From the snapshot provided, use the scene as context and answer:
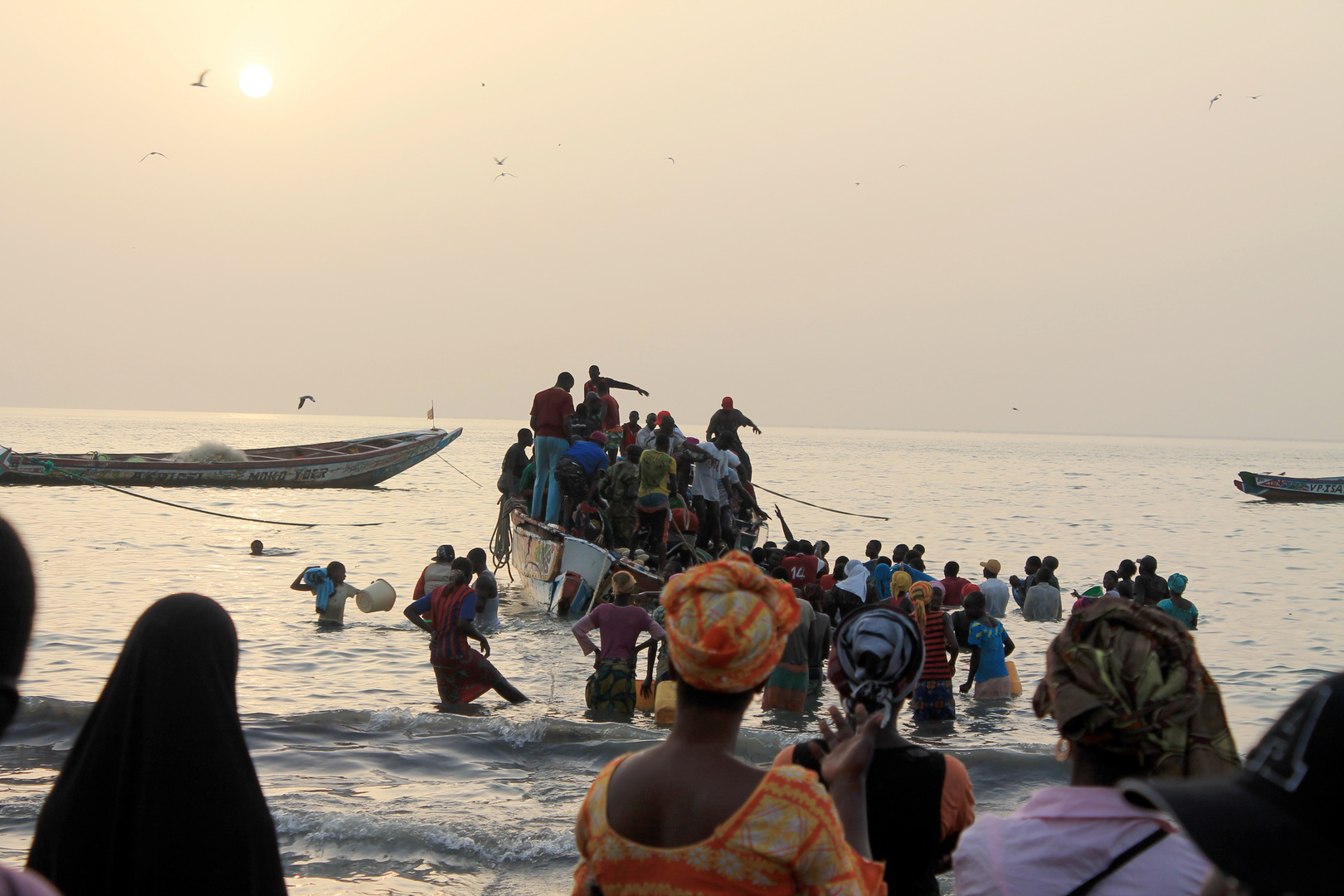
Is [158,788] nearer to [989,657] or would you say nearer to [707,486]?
[989,657]

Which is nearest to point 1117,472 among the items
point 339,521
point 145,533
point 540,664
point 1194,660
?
point 339,521

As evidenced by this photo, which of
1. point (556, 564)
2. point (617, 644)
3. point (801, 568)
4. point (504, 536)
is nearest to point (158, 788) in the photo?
point (617, 644)

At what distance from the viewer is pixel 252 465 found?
44781mm

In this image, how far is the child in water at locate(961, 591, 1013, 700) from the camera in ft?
34.7

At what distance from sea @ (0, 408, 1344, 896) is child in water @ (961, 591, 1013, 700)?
18.6 inches

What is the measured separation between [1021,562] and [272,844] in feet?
106

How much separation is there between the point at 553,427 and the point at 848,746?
13105 mm

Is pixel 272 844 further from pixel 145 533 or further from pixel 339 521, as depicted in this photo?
pixel 339 521

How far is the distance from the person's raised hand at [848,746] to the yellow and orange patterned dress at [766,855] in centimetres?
31

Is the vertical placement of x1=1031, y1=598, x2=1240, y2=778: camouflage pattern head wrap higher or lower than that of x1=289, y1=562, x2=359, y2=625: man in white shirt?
higher

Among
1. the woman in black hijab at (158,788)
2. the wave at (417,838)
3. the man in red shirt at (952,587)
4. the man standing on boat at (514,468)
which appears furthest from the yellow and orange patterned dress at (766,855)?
the man standing on boat at (514,468)

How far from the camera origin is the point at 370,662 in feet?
46.5

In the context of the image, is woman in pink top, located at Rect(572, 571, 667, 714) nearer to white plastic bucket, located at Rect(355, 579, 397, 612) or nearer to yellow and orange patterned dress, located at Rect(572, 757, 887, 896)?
white plastic bucket, located at Rect(355, 579, 397, 612)

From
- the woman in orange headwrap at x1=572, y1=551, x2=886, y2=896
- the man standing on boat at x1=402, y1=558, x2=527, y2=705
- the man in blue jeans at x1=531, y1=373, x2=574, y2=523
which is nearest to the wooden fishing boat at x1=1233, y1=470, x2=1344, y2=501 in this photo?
the man in blue jeans at x1=531, y1=373, x2=574, y2=523
